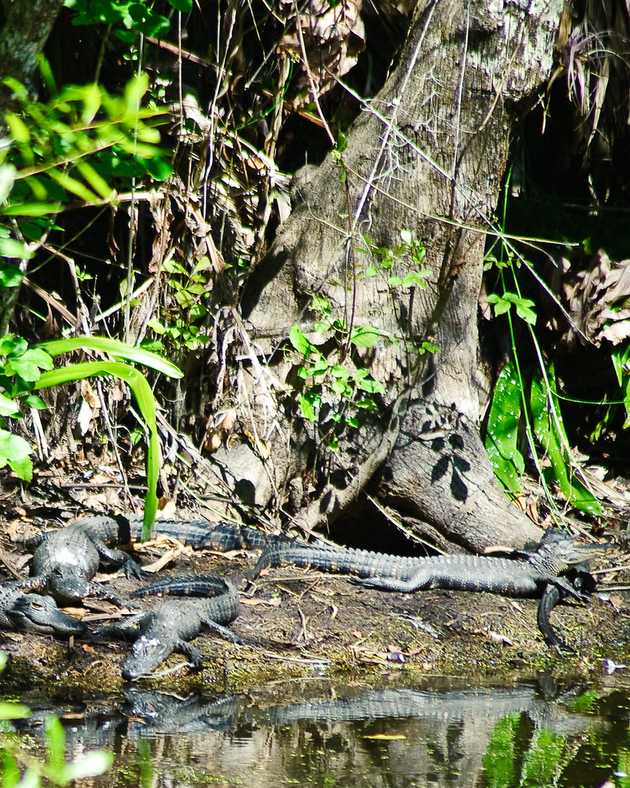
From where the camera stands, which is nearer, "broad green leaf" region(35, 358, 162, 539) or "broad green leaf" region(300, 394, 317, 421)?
"broad green leaf" region(35, 358, 162, 539)

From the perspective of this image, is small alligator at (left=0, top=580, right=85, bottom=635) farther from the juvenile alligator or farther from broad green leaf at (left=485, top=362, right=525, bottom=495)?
broad green leaf at (left=485, top=362, right=525, bottom=495)

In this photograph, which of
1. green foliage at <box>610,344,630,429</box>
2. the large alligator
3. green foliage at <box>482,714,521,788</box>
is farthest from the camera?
green foliage at <box>610,344,630,429</box>

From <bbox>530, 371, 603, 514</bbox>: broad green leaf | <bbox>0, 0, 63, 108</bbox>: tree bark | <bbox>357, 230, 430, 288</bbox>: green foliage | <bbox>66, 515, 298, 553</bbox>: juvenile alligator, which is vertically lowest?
<bbox>66, 515, 298, 553</bbox>: juvenile alligator

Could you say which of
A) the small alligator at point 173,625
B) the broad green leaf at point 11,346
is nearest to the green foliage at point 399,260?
the small alligator at point 173,625

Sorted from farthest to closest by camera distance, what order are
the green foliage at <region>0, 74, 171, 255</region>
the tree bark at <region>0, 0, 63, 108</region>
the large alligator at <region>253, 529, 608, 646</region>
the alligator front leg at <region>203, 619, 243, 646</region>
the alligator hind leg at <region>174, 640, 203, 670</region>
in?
the large alligator at <region>253, 529, 608, 646</region>, the alligator front leg at <region>203, 619, 243, 646</region>, the alligator hind leg at <region>174, 640, 203, 670</region>, the tree bark at <region>0, 0, 63, 108</region>, the green foliage at <region>0, 74, 171, 255</region>

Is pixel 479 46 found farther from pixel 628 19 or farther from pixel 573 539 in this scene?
pixel 573 539

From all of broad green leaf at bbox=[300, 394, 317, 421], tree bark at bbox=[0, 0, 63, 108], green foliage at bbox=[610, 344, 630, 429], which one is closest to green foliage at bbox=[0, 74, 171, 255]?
tree bark at bbox=[0, 0, 63, 108]

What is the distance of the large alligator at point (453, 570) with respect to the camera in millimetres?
4492

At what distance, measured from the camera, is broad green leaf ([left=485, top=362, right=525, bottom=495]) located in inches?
217

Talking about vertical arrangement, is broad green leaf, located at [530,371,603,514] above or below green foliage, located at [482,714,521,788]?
above

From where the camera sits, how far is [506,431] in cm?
564

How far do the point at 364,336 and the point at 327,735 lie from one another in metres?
2.19

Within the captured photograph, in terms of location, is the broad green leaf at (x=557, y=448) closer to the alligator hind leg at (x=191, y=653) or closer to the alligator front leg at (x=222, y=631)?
the alligator front leg at (x=222, y=631)

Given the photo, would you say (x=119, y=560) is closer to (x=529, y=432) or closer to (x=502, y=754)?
(x=502, y=754)
